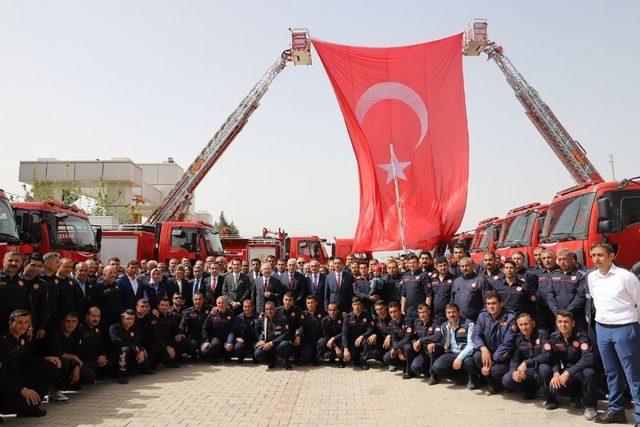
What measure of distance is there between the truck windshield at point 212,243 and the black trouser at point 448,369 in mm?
9308

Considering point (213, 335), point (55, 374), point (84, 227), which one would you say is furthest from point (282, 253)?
point (55, 374)

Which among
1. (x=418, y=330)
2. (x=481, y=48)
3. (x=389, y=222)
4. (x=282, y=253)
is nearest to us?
(x=418, y=330)

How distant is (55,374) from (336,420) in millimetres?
3046

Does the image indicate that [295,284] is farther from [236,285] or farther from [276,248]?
[276,248]

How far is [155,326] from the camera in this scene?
24.3ft

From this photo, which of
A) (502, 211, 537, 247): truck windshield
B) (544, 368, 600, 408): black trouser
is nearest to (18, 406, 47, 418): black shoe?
(544, 368, 600, 408): black trouser

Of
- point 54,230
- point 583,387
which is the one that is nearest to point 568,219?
point 583,387

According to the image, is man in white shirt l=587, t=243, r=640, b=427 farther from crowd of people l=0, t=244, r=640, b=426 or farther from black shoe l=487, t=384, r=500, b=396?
black shoe l=487, t=384, r=500, b=396

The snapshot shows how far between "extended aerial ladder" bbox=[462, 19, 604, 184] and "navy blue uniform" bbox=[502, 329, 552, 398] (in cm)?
1250

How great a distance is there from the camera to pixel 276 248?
670 inches

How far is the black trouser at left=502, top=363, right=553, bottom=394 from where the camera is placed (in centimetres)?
511

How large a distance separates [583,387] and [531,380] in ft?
1.75

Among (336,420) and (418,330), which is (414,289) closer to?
(418,330)

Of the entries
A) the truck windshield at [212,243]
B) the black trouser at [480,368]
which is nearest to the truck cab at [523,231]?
the black trouser at [480,368]
